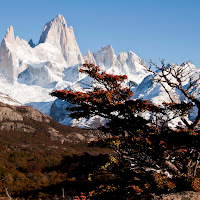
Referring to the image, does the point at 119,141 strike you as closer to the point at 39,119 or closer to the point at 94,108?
the point at 94,108

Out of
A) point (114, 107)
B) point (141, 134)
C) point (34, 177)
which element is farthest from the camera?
point (34, 177)


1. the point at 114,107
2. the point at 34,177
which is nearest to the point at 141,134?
the point at 114,107

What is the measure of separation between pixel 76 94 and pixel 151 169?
609 centimetres

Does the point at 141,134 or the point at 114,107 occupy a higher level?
the point at 114,107

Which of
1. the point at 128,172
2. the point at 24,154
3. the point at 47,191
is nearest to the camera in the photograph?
the point at 128,172

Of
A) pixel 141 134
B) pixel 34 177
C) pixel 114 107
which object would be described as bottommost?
pixel 34 177

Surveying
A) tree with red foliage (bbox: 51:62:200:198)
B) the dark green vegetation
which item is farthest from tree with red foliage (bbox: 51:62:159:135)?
the dark green vegetation

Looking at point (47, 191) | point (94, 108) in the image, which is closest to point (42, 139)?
point (47, 191)

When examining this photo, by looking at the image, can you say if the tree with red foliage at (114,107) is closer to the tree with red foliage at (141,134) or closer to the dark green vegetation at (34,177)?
the tree with red foliage at (141,134)

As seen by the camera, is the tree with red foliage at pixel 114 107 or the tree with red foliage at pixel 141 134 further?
the tree with red foliage at pixel 114 107

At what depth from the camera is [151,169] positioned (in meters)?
11.9

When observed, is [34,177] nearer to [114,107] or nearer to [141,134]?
[141,134]

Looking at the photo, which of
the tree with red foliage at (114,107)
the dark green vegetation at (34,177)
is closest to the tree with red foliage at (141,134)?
the tree with red foliage at (114,107)

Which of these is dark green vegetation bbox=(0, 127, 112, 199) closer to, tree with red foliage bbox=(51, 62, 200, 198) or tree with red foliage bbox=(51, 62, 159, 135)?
tree with red foliage bbox=(51, 62, 159, 135)
